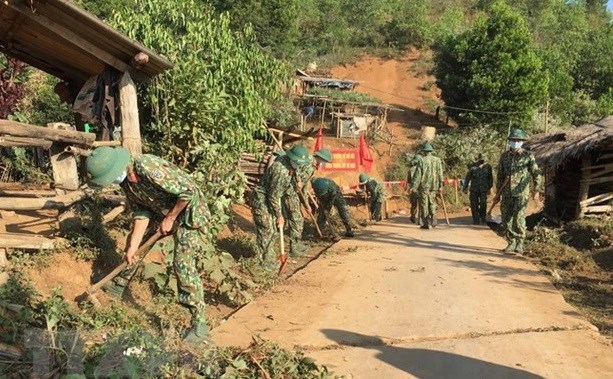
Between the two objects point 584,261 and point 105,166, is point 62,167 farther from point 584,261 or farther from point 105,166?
point 584,261

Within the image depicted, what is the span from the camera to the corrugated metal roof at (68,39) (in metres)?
6.22

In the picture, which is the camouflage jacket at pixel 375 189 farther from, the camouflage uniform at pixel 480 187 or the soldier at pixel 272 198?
the soldier at pixel 272 198

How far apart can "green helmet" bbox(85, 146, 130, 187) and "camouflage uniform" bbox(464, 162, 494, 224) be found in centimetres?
1190

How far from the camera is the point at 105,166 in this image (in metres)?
4.82

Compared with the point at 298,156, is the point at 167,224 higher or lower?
lower

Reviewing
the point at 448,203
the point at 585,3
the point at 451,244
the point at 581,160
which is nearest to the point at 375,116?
the point at 448,203

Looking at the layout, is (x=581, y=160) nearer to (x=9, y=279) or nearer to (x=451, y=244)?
(x=451, y=244)

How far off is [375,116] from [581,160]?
19583 millimetres

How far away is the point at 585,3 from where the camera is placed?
204 ft

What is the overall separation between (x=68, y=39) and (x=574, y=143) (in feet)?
33.9

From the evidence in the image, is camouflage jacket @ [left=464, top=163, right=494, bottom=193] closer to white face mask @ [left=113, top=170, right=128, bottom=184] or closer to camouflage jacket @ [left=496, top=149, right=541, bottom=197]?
camouflage jacket @ [left=496, top=149, right=541, bottom=197]

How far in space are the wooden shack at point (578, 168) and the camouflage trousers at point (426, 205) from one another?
275 cm

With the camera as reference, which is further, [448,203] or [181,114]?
[448,203]

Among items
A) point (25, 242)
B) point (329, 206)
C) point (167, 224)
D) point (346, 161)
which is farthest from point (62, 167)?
point (346, 161)
